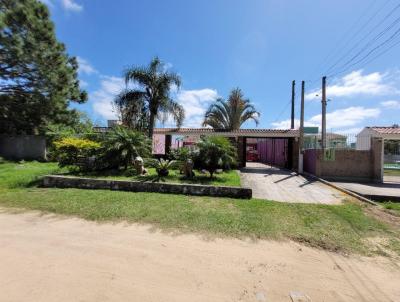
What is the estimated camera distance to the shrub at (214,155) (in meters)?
10.4

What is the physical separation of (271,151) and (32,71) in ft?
64.5

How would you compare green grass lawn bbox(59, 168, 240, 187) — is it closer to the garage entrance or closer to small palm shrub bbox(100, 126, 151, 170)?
small palm shrub bbox(100, 126, 151, 170)

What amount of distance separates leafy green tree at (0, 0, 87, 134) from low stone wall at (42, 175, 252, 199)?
9981mm

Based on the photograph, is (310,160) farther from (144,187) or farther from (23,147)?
(23,147)

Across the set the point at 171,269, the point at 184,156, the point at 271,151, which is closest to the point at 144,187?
the point at 184,156

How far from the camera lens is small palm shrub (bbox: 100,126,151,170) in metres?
11.4

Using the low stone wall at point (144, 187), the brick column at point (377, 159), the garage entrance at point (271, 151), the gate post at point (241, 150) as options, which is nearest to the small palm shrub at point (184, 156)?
the low stone wall at point (144, 187)

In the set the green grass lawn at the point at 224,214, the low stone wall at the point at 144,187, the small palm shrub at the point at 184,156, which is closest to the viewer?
the green grass lawn at the point at 224,214

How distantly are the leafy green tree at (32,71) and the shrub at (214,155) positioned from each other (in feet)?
38.5

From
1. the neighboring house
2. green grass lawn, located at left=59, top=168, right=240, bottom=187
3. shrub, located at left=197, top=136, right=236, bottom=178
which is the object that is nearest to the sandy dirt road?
green grass lawn, located at left=59, top=168, right=240, bottom=187

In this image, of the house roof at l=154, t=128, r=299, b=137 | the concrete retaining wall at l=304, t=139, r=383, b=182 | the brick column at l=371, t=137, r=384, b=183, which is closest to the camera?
the brick column at l=371, t=137, r=384, b=183

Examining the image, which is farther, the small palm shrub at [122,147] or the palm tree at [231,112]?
the palm tree at [231,112]

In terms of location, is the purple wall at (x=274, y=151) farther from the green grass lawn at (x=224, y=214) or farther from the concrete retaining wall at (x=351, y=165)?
the green grass lawn at (x=224, y=214)

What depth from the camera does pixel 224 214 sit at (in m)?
6.56
